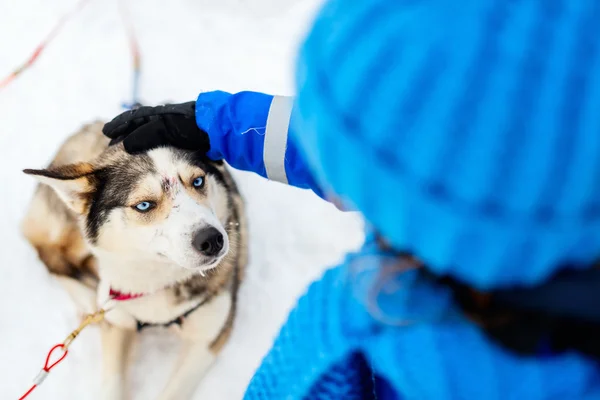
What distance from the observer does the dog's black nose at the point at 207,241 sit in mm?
1595

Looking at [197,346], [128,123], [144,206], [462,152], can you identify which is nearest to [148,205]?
[144,206]

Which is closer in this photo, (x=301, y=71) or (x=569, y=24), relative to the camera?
(x=569, y=24)

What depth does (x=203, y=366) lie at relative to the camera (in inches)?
79.8

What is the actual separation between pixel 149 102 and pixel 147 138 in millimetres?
1257

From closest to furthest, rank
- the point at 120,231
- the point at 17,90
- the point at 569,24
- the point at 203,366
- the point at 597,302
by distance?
the point at 569,24 → the point at 597,302 → the point at 120,231 → the point at 203,366 → the point at 17,90

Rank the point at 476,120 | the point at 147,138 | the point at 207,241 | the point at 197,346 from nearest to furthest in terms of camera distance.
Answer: the point at 476,120 → the point at 207,241 → the point at 147,138 → the point at 197,346

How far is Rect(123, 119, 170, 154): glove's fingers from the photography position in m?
1.70

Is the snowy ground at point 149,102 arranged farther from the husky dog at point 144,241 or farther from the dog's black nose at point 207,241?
the dog's black nose at point 207,241

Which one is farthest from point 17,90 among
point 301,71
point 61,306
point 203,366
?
point 301,71

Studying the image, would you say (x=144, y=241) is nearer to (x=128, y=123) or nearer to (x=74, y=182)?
(x=74, y=182)

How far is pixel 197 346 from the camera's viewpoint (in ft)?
6.68

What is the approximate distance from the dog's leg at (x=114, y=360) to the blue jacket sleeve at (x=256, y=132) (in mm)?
852

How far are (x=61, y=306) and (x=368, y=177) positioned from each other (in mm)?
1962

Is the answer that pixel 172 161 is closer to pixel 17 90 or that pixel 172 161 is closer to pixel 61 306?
pixel 61 306
